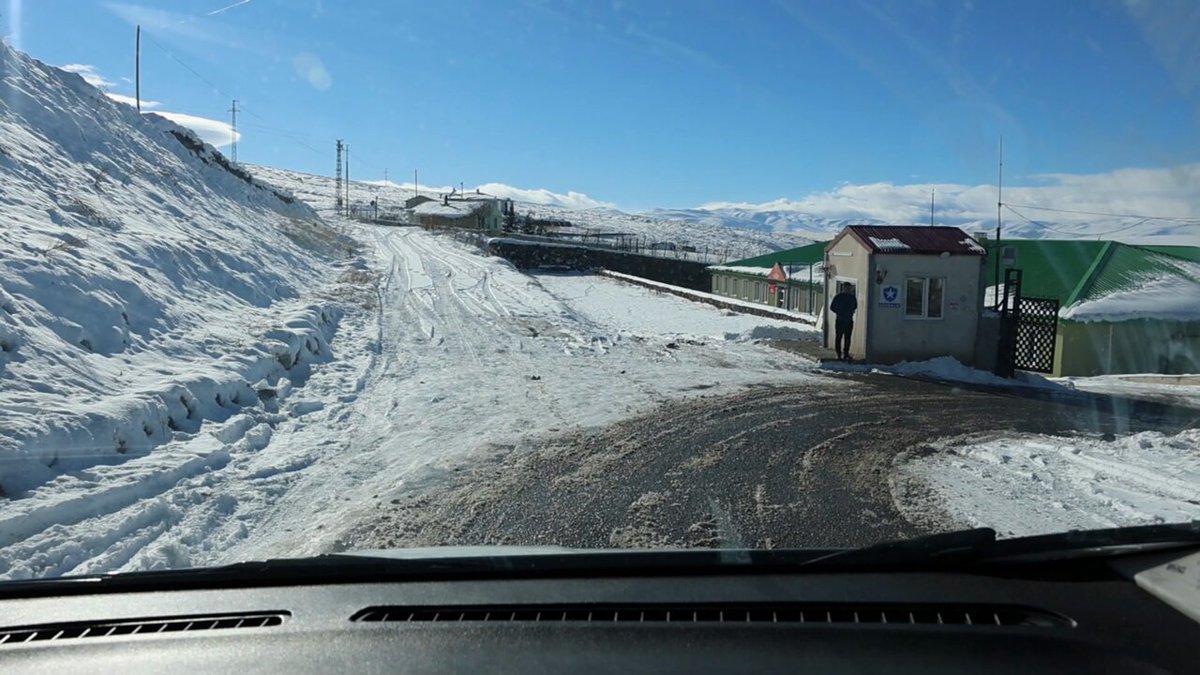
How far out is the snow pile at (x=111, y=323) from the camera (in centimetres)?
662

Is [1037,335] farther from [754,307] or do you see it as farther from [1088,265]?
[754,307]

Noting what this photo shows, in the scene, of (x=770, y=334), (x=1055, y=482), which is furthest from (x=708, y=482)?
(x=770, y=334)

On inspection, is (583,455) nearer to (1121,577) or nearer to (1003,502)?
(1003,502)

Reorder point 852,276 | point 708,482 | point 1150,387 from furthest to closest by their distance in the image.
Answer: point 852,276, point 1150,387, point 708,482

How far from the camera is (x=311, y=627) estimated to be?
307cm

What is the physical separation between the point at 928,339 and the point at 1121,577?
15536 millimetres

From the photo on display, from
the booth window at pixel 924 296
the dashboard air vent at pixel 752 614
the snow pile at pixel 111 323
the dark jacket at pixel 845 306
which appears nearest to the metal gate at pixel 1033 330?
the booth window at pixel 924 296

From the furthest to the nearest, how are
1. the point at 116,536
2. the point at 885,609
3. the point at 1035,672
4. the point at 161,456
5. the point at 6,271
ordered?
the point at 6,271, the point at 161,456, the point at 116,536, the point at 885,609, the point at 1035,672

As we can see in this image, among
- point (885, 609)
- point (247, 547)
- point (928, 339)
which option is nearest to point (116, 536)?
point (247, 547)

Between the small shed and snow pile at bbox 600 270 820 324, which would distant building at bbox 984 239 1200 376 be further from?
the small shed

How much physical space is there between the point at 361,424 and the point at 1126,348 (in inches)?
784

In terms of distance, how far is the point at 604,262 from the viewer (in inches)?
2457

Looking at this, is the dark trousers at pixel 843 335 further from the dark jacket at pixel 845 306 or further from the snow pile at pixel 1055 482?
the snow pile at pixel 1055 482

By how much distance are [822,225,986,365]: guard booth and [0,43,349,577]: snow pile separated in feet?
35.9
